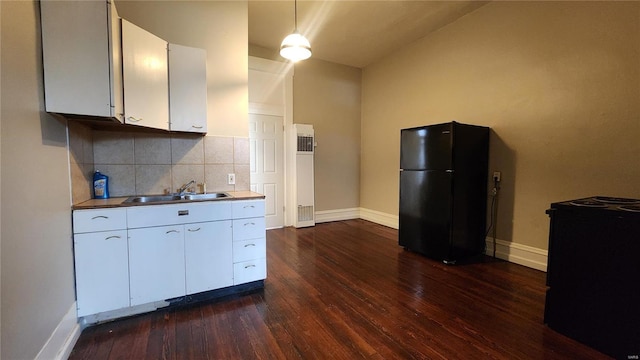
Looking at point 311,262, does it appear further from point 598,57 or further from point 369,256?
point 598,57

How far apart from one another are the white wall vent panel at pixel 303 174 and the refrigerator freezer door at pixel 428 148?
5.84 ft

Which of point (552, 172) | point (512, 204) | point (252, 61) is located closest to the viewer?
point (552, 172)

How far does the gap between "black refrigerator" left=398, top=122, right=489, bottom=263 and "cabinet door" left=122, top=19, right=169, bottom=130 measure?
8.90 ft

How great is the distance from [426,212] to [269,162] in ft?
8.74

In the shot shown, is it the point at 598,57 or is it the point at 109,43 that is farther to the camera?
the point at 598,57

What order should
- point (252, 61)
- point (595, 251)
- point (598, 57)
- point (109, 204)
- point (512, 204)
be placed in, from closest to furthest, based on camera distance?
point (595, 251) → point (109, 204) → point (598, 57) → point (512, 204) → point (252, 61)

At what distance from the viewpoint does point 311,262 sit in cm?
306

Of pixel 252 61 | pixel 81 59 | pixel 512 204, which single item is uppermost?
pixel 252 61

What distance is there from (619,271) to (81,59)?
352 cm

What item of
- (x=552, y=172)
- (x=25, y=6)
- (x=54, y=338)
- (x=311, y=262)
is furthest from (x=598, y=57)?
(x=54, y=338)

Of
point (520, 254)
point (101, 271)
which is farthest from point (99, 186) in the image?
point (520, 254)

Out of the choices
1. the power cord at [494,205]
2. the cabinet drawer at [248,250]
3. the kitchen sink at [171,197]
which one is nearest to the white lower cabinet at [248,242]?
the cabinet drawer at [248,250]

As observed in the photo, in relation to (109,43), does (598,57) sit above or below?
above

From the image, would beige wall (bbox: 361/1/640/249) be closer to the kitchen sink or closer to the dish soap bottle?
the kitchen sink
